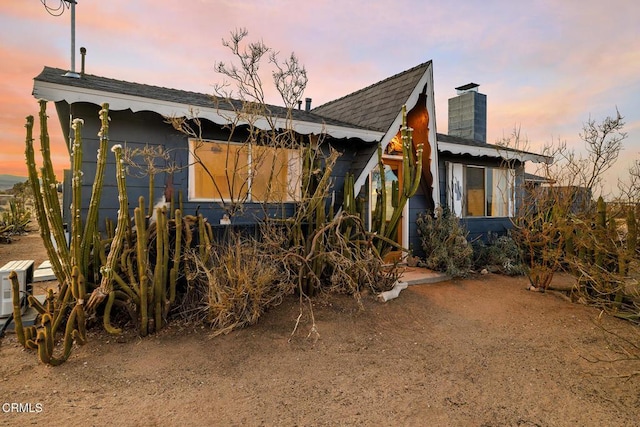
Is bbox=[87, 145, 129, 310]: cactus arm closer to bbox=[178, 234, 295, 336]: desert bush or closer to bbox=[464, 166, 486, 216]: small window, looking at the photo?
bbox=[178, 234, 295, 336]: desert bush

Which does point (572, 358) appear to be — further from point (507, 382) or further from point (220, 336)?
point (220, 336)

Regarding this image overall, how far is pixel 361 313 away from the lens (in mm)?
4438

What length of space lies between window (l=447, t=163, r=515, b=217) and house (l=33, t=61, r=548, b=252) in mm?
26

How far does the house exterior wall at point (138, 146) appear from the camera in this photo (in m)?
4.52

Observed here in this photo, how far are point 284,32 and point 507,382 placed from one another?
857cm

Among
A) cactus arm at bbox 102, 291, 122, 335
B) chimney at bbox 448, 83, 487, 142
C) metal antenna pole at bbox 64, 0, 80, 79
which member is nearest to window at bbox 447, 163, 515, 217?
chimney at bbox 448, 83, 487, 142

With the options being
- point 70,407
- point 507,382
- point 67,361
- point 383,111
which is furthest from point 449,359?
point 383,111

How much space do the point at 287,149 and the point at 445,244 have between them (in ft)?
12.7

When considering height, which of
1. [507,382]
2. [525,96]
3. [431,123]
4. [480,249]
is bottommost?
[507,382]

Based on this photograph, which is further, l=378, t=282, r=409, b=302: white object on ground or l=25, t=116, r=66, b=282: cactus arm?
l=378, t=282, r=409, b=302: white object on ground

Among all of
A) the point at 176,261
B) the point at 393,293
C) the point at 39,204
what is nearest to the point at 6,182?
the point at 39,204

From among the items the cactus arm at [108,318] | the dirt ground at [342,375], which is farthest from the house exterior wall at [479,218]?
the cactus arm at [108,318]

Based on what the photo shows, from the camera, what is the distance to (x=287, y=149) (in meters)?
5.29

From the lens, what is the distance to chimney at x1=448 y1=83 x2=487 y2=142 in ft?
37.4
